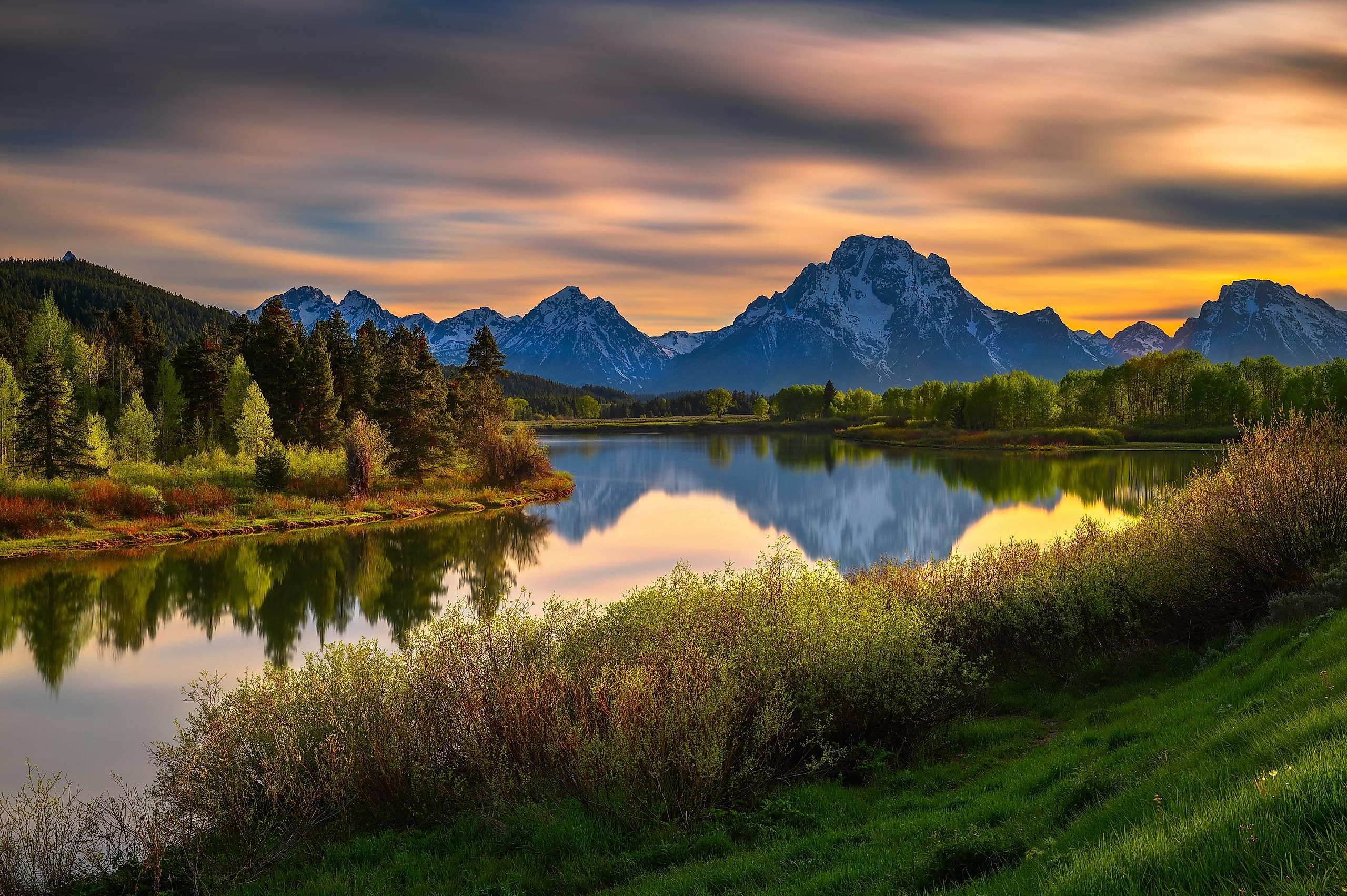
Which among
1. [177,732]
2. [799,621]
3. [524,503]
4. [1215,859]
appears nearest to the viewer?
[1215,859]

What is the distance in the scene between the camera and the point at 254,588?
32.0m

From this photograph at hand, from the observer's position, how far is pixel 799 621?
1432 centimetres

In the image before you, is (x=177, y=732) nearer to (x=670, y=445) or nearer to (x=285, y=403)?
(x=285, y=403)

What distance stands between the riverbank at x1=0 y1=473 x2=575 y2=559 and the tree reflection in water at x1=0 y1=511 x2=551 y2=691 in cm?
196

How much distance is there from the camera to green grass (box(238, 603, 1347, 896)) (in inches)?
197

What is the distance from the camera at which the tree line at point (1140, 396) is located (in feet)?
377

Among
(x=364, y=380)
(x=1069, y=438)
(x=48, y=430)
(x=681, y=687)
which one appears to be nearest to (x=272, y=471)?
(x=48, y=430)

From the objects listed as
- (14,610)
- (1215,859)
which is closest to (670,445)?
(14,610)

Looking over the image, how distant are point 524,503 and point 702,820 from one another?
54.1 m

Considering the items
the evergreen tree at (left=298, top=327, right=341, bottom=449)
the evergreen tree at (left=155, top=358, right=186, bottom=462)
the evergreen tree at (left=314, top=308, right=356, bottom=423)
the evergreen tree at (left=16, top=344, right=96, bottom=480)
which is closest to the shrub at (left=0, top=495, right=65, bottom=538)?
the evergreen tree at (left=16, top=344, right=96, bottom=480)

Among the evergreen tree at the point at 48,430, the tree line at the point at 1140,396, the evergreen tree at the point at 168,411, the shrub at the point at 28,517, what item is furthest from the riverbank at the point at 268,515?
the tree line at the point at 1140,396

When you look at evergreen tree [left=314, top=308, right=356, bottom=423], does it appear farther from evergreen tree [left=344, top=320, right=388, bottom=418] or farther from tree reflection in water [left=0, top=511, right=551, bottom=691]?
tree reflection in water [left=0, top=511, right=551, bottom=691]

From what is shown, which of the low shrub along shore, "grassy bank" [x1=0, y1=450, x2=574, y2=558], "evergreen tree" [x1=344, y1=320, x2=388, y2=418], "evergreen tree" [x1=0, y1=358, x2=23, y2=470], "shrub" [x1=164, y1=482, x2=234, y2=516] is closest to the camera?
the low shrub along shore

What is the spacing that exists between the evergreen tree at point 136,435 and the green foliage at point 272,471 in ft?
40.6
